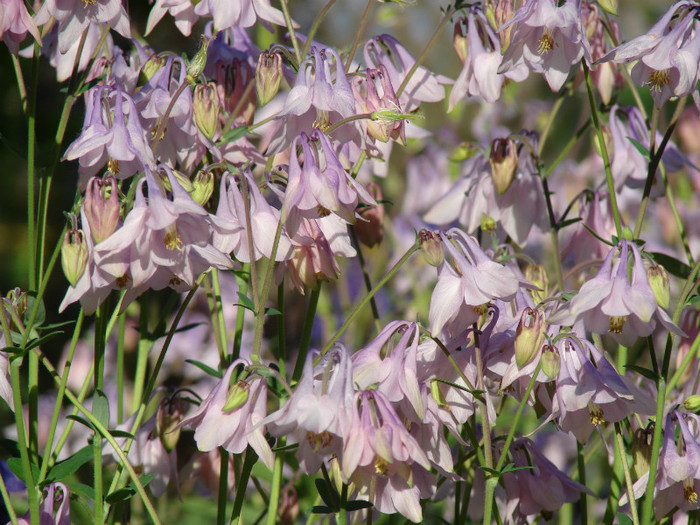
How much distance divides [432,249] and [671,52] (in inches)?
21.6

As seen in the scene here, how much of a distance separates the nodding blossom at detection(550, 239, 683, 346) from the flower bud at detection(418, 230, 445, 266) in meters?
0.21

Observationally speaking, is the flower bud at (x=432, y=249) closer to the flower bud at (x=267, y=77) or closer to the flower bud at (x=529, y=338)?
the flower bud at (x=529, y=338)

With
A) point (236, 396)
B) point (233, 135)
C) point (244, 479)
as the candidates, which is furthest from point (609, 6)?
point (244, 479)

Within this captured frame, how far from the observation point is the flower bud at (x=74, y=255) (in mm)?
1231

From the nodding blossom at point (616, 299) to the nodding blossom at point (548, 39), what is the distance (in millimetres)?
393

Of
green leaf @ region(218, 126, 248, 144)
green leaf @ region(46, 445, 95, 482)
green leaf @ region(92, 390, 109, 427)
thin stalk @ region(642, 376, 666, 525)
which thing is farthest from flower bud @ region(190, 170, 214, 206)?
thin stalk @ region(642, 376, 666, 525)

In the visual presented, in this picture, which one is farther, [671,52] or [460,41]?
[460,41]

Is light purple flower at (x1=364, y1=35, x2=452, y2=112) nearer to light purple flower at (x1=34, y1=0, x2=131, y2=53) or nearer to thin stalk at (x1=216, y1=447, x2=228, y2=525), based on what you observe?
light purple flower at (x1=34, y1=0, x2=131, y2=53)

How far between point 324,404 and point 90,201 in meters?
0.46

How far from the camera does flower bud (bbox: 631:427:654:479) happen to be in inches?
56.6

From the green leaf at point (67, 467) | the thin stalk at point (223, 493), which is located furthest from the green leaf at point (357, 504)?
the green leaf at point (67, 467)

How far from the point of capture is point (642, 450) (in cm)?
144

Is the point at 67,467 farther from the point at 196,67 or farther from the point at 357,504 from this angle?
the point at 196,67

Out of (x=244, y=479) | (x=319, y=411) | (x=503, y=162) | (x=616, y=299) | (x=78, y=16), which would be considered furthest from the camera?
(x=503, y=162)
